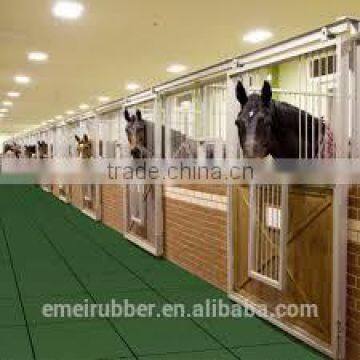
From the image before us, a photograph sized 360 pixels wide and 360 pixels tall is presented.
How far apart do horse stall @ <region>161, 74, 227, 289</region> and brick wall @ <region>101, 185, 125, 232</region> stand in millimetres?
1852

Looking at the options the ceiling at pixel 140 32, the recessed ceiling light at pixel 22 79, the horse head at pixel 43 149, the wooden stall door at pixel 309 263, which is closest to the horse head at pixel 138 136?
the ceiling at pixel 140 32

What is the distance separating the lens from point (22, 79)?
13.2 metres

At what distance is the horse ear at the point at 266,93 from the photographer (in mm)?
3480

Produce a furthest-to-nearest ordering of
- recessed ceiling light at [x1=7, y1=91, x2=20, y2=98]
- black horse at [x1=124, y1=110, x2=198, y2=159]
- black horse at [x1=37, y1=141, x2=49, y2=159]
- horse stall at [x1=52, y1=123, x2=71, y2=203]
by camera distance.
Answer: black horse at [x1=37, y1=141, x2=49, y2=159] → recessed ceiling light at [x1=7, y1=91, x2=20, y2=98] → horse stall at [x1=52, y1=123, x2=71, y2=203] → black horse at [x1=124, y1=110, x2=198, y2=159]

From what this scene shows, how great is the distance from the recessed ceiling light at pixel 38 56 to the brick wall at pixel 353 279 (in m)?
7.89

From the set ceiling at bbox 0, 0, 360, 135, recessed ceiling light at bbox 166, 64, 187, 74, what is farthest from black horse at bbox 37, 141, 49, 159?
recessed ceiling light at bbox 166, 64, 187, 74

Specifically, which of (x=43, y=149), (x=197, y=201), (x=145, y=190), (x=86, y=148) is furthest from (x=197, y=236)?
(x=43, y=149)

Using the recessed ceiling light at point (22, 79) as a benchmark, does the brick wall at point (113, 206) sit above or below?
below

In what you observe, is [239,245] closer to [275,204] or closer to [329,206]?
[275,204]

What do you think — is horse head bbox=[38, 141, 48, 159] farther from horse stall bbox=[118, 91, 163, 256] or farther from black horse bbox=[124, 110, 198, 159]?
black horse bbox=[124, 110, 198, 159]

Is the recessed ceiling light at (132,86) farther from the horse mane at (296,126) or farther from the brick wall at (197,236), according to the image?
the horse mane at (296,126)

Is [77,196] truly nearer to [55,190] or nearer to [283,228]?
[55,190]

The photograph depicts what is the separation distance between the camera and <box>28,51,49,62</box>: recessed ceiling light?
9.84 m

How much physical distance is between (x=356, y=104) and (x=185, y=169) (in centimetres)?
271
